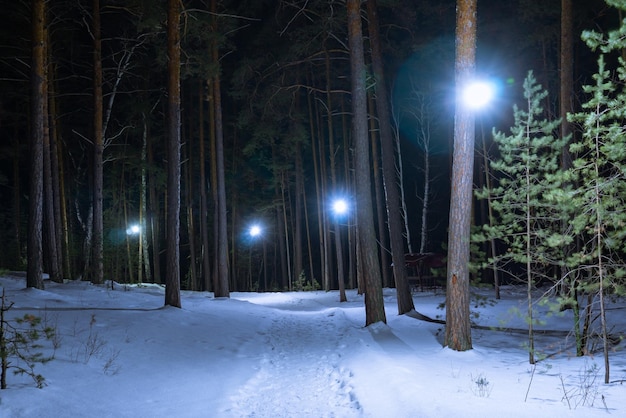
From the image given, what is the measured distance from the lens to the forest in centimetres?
707

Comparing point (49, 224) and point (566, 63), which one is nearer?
point (566, 63)

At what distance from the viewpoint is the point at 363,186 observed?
1080 cm

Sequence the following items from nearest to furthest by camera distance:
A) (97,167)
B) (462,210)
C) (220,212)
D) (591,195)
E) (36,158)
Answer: (591,195), (462,210), (36,158), (97,167), (220,212)

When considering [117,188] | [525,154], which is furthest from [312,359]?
[117,188]

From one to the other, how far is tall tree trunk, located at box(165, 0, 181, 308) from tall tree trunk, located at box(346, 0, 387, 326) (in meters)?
5.39

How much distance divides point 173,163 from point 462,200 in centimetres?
841

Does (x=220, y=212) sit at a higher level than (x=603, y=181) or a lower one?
higher

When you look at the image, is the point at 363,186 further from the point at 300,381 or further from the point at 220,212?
the point at 220,212

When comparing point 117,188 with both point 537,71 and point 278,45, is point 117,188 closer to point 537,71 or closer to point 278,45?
point 278,45

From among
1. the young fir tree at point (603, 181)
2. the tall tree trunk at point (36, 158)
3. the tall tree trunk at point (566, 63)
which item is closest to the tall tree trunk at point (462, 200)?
the young fir tree at point (603, 181)

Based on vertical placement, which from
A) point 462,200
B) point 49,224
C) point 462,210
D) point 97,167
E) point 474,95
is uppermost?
point 97,167

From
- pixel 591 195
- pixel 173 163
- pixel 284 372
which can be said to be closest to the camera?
pixel 591 195

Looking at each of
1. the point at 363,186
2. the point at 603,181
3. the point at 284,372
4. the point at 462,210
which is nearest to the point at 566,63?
the point at 363,186

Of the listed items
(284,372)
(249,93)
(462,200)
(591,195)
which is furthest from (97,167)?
(591,195)
